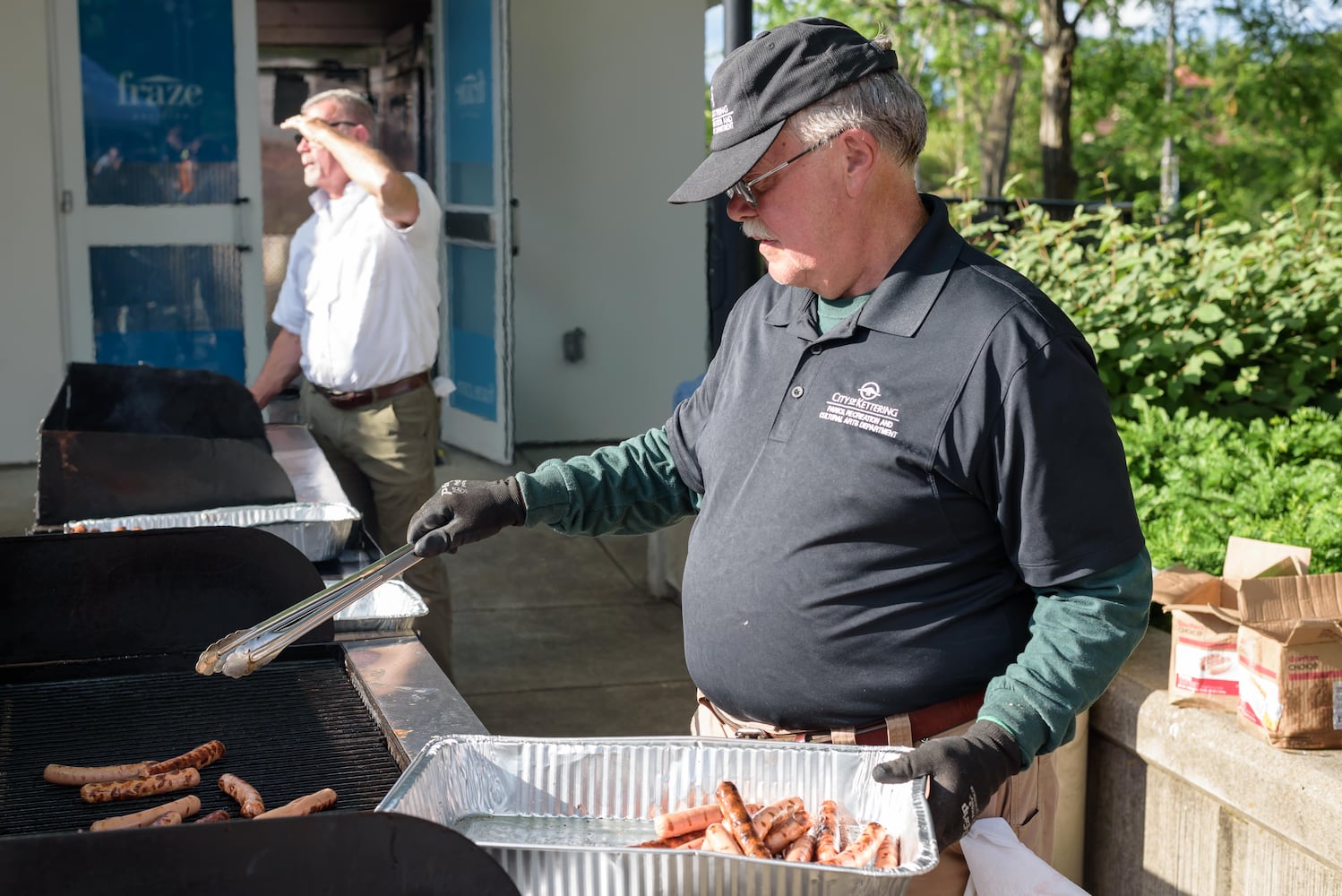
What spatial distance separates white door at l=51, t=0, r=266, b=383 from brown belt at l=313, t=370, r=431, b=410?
316 centimetres

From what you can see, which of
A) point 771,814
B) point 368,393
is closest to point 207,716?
point 771,814

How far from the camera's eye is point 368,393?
15.9 feet

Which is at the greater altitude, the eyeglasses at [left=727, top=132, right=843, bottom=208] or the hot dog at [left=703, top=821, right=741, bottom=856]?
the eyeglasses at [left=727, top=132, right=843, bottom=208]

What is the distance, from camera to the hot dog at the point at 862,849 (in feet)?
5.10

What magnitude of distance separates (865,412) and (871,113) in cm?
42

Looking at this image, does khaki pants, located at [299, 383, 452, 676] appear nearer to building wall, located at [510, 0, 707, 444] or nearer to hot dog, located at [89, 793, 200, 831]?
hot dog, located at [89, 793, 200, 831]

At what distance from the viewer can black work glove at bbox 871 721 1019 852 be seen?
5.36 ft

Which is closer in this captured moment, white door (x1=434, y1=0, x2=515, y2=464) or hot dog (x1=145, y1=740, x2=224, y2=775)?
hot dog (x1=145, y1=740, x2=224, y2=775)

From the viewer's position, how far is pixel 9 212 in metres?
7.38

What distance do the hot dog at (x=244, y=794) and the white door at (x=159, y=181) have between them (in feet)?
19.8

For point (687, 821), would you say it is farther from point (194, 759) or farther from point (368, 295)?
point (368, 295)

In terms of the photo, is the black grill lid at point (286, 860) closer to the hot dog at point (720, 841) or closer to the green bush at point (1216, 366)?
the hot dog at point (720, 841)

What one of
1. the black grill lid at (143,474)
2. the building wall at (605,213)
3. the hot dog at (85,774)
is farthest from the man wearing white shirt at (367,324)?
the building wall at (605,213)

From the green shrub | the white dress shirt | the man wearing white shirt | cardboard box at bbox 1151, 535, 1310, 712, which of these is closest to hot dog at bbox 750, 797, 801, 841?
cardboard box at bbox 1151, 535, 1310, 712
